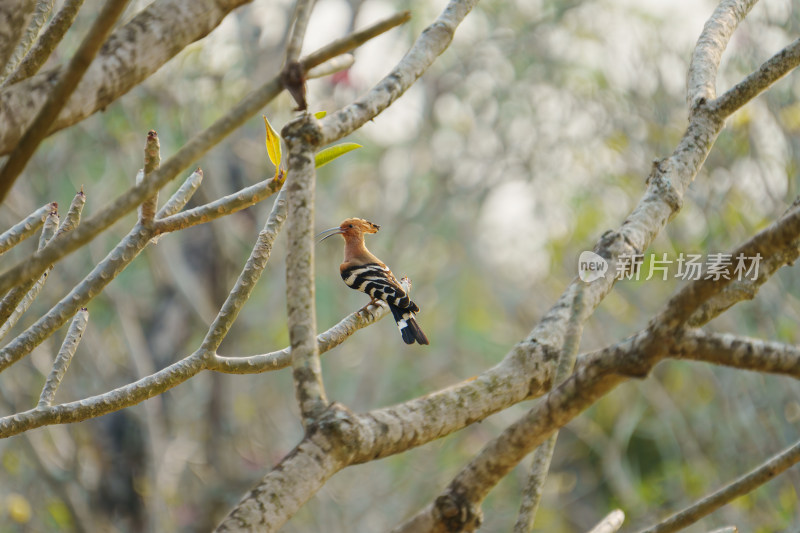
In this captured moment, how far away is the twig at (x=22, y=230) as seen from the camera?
1.84 meters

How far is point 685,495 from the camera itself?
281 inches

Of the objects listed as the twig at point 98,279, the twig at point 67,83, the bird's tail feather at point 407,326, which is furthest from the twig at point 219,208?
the bird's tail feather at point 407,326

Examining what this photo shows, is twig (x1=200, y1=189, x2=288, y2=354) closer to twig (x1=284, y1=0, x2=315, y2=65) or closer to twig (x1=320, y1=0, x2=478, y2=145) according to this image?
twig (x1=320, y1=0, x2=478, y2=145)

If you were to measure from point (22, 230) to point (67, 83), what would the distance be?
93 cm

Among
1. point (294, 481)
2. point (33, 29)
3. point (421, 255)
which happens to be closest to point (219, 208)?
point (33, 29)

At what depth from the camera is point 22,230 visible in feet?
6.23

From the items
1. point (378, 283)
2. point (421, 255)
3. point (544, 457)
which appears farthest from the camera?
point (421, 255)

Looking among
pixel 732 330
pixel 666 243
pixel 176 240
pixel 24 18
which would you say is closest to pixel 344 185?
pixel 176 240

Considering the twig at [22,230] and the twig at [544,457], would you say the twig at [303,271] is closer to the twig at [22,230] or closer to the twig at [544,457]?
the twig at [544,457]

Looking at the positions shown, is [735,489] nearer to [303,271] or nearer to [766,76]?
[303,271]

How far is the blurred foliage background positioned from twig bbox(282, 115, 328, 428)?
4813mm

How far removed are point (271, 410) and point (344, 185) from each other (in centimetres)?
231

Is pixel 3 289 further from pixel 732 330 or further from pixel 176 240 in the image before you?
pixel 176 240

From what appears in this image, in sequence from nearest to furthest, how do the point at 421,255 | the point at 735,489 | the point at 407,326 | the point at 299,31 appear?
the point at 299,31
the point at 735,489
the point at 407,326
the point at 421,255
